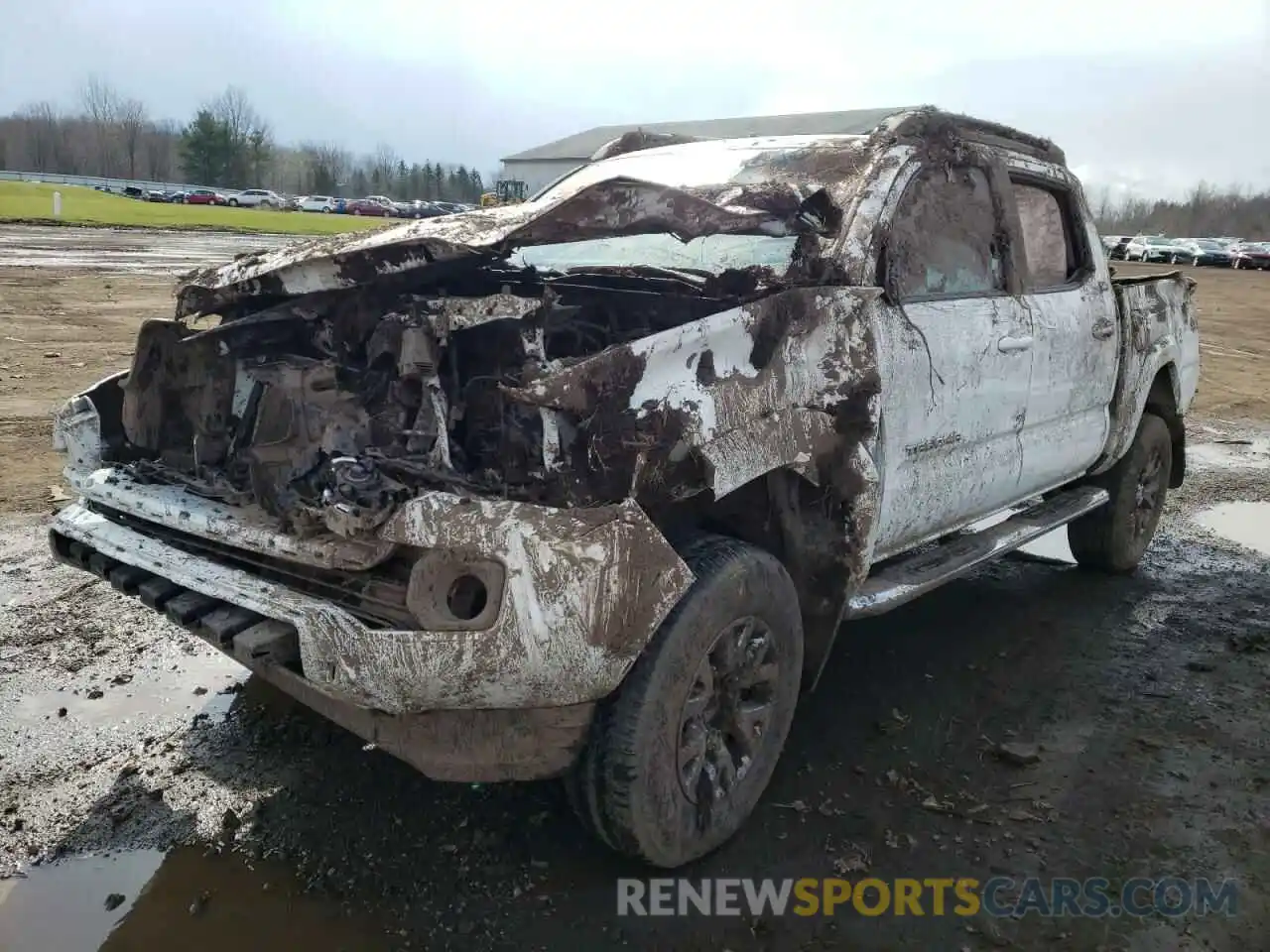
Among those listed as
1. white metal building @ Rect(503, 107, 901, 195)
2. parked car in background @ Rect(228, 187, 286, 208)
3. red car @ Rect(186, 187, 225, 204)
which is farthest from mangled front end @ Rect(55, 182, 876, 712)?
red car @ Rect(186, 187, 225, 204)

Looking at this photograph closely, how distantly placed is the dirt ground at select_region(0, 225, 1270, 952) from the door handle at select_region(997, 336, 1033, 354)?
1.34 metres

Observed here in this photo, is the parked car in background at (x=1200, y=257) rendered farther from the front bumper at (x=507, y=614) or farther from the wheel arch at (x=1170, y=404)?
the front bumper at (x=507, y=614)

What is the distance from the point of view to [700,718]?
2.67 metres

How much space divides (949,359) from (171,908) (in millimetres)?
2795

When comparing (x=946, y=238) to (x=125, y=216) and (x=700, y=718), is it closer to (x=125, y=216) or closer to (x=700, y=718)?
(x=700, y=718)

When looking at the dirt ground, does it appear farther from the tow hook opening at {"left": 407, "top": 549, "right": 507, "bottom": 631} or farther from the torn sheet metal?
the torn sheet metal

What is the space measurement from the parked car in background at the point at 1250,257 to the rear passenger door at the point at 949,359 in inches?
1786

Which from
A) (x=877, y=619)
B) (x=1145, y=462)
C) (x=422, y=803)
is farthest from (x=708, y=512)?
(x=1145, y=462)

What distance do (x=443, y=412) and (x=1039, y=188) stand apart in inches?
117

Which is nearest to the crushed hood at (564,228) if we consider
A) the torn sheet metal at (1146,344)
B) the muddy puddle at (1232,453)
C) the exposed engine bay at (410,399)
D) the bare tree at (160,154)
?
the exposed engine bay at (410,399)

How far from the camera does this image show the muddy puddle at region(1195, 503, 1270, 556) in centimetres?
606

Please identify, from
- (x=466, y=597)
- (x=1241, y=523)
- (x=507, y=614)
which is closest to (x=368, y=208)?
(x=1241, y=523)

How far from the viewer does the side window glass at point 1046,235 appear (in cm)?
403

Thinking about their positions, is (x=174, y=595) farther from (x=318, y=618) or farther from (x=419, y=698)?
(x=419, y=698)
